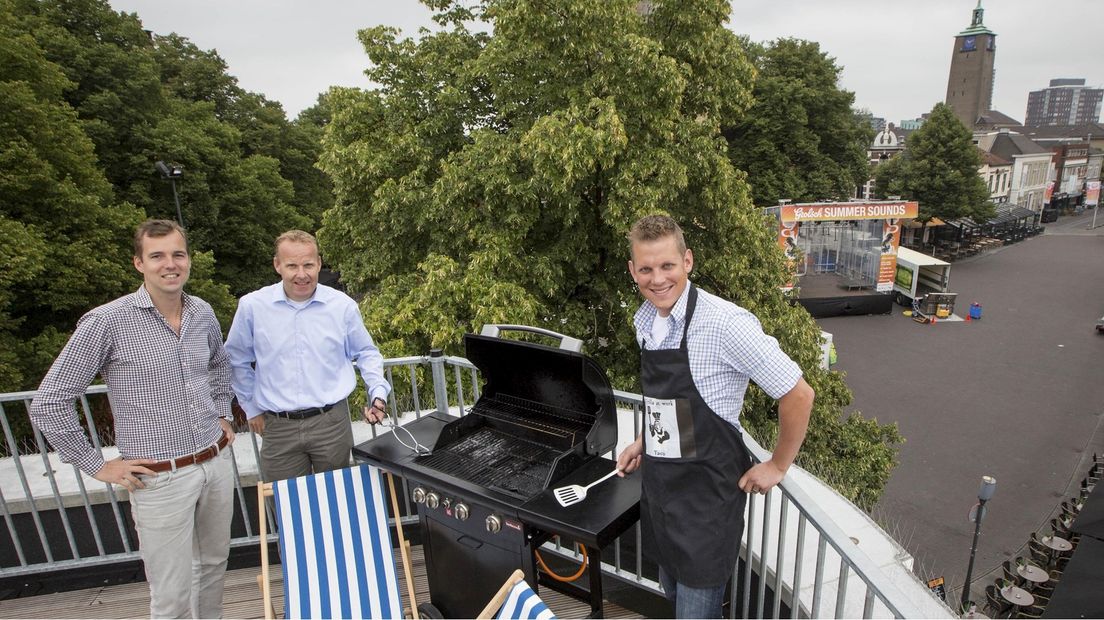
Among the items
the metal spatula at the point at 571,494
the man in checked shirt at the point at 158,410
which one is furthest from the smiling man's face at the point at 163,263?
the metal spatula at the point at 571,494

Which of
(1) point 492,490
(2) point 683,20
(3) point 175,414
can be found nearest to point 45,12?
(2) point 683,20

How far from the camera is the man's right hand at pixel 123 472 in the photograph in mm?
2355

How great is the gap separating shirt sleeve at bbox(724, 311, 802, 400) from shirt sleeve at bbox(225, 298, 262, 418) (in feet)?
7.62

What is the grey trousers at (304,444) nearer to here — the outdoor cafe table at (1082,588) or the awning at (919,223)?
the outdoor cafe table at (1082,588)

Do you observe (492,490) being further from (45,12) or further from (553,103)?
(45,12)

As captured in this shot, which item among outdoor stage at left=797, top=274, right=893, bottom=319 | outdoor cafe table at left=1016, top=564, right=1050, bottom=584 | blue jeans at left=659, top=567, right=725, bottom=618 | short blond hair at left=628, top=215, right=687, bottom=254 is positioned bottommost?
outdoor cafe table at left=1016, top=564, right=1050, bottom=584

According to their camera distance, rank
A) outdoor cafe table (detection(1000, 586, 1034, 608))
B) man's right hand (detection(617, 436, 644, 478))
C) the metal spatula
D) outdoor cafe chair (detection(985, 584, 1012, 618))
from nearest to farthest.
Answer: the metal spatula
man's right hand (detection(617, 436, 644, 478))
outdoor cafe table (detection(1000, 586, 1034, 608))
outdoor cafe chair (detection(985, 584, 1012, 618))

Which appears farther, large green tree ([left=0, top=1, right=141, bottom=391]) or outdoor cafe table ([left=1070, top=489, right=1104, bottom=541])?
large green tree ([left=0, top=1, right=141, bottom=391])

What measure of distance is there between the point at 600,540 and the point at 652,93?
27.1ft

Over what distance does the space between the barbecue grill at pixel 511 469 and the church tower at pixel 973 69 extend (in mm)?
91749

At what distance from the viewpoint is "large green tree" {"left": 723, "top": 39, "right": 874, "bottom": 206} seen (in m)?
27.3

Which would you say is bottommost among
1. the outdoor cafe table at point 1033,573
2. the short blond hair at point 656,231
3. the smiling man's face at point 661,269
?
the outdoor cafe table at point 1033,573

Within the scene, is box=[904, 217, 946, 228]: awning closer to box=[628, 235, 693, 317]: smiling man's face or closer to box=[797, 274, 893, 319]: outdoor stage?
box=[797, 274, 893, 319]: outdoor stage

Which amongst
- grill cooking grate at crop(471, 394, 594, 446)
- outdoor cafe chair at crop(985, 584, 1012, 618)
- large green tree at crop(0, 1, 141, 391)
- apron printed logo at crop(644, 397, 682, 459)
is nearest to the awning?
outdoor cafe chair at crop(985, 584, 1012, 618)
